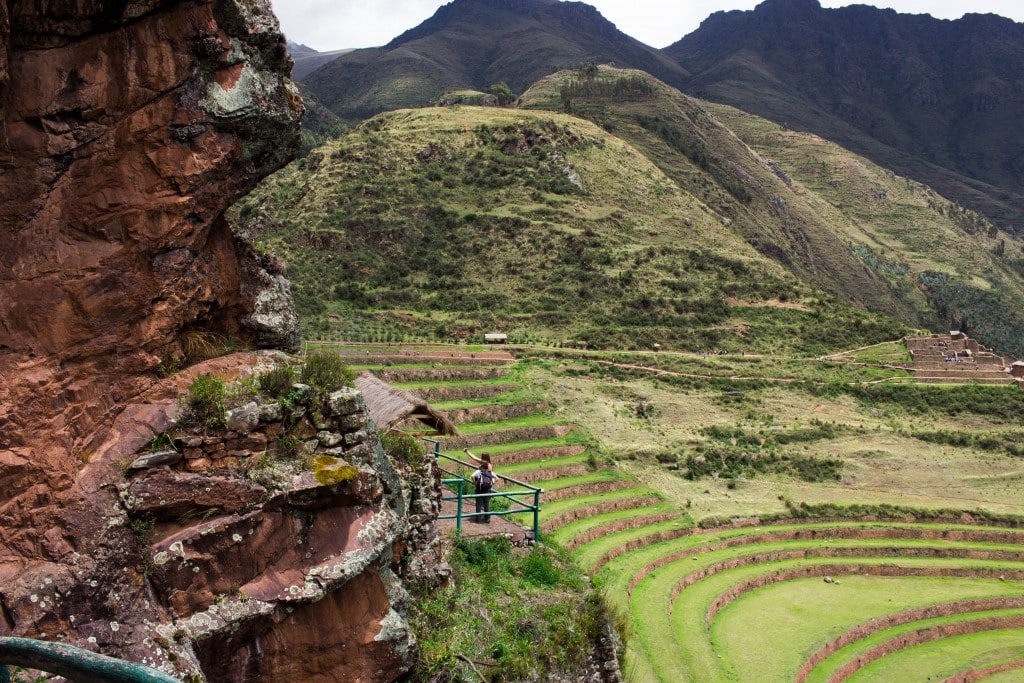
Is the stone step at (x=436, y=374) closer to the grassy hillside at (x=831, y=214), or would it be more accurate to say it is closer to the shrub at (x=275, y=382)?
the shrub at (x=275, y=382)

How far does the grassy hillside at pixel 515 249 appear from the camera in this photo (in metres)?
45.5

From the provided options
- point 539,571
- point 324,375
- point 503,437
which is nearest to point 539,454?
point 503,437

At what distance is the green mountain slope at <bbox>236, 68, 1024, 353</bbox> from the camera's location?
46344 mm

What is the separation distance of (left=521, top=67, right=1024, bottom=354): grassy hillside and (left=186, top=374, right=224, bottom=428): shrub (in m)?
74.1

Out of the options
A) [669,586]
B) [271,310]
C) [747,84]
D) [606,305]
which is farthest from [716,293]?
[747,84]

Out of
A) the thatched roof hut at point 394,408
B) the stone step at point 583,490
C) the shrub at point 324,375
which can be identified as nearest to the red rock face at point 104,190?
the shrub at point 324,375

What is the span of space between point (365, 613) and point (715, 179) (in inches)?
3350

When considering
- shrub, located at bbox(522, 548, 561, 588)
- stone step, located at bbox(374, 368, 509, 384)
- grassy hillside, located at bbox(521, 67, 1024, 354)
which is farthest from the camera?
grassy hillside, located at bbox(521, 67, 1024, 354)

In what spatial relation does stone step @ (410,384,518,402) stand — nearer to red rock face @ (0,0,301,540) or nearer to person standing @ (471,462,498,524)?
person standing @ (471,462,498,524)

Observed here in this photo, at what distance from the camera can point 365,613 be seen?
7359 millimetres

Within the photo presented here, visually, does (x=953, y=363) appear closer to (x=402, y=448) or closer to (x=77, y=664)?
(x=402, y=448)

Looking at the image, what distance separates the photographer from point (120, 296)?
6.61 m

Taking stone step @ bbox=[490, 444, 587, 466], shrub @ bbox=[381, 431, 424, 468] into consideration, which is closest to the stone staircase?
stone step @ bbox=[490, 444, 587, 466]

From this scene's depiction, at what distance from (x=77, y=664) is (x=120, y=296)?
16.3ft
